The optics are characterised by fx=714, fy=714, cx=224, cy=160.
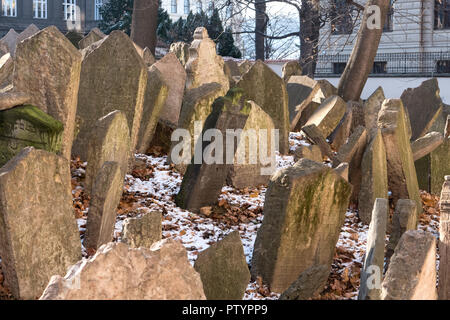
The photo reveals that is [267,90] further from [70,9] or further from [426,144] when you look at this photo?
[70,9]

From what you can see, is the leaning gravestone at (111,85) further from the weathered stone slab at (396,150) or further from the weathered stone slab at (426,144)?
the weathered stone slab at (426,144)

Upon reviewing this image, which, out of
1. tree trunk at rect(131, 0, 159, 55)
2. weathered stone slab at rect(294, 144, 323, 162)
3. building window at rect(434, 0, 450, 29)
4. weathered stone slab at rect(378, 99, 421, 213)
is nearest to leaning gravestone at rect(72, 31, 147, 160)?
weathered stone slab at rect(294, 144, 323, 162)

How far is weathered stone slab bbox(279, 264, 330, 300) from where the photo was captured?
549 cm

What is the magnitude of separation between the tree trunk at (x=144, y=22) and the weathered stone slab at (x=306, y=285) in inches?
427

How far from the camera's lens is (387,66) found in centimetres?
3167

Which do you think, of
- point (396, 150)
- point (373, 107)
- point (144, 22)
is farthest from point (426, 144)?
point (144, 22)

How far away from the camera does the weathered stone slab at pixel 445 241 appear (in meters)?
5.22

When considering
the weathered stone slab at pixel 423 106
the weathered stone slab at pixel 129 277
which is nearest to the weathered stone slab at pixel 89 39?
the weathered stone slab at pixel 423 106

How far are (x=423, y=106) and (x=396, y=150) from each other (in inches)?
155

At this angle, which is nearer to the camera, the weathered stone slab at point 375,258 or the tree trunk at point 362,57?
the weathered stone slab at point 375,258

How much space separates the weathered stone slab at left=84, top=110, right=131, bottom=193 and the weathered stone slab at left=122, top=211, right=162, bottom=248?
1490 millimetres

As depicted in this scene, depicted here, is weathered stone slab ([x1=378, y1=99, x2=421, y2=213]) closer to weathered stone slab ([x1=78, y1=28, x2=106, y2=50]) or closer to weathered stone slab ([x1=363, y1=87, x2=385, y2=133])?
weathered stone slab ([x1=363, y1=87, x2=385, y2=133])

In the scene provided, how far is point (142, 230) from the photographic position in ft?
17.0
